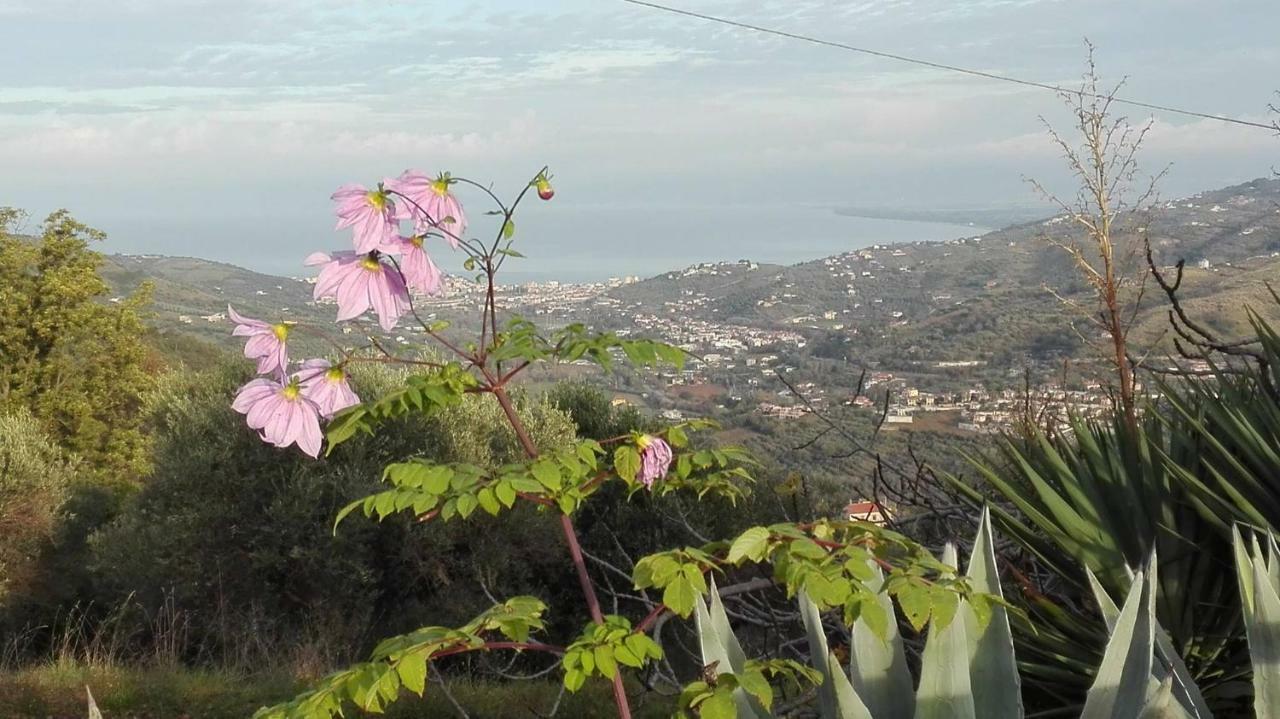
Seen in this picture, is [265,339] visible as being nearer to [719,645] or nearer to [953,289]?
[719,645]

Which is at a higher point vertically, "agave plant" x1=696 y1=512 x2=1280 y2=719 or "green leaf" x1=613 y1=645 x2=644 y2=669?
"green leaf" x1=613 y1=645 x2=644 y2=669

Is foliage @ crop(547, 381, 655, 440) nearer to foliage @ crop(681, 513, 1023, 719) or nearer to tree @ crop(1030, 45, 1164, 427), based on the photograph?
tree @ crop(1030, 45, 1164, 427)

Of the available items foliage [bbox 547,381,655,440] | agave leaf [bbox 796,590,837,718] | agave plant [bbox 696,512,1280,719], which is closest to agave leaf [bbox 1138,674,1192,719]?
agave plant [bbox 696,512,1280,719]

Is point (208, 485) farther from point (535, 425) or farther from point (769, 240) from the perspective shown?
point (769, 240)

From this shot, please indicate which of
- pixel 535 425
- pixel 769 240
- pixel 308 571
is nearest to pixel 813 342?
pixel 535 425

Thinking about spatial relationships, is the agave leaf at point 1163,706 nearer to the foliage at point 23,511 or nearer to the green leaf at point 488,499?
the green leaf at point 488,499

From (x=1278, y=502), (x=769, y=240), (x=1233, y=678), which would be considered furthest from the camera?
(x=769, y=240)

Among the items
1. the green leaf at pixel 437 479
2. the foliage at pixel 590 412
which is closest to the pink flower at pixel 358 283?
the green leaf at pixel 437 479
